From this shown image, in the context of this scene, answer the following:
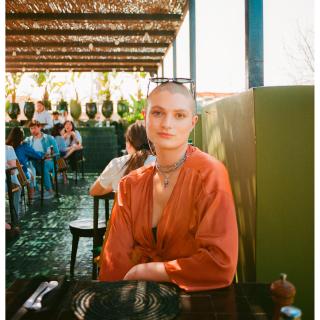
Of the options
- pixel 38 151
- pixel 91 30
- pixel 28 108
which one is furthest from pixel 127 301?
pixel 28 108

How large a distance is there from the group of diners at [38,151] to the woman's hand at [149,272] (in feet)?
14.1

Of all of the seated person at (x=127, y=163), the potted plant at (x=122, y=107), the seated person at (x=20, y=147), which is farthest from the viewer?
the potted plant at (x=122, y=107)

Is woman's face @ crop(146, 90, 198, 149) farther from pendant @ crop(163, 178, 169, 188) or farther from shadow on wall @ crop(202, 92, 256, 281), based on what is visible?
shadow on wall @ crop(202, 92, 256, 281)

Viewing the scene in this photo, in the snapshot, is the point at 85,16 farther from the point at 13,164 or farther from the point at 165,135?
the point at 165,135

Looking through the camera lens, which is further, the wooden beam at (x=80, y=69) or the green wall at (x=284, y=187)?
the wooden beam at (x=80, y=69)

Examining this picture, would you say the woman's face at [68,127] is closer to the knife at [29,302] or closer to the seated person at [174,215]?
the seated person at [174,215]

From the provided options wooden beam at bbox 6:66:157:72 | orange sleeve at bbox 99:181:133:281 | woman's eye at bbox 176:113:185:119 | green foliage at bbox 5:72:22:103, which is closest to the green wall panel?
woman's eye at bbox 176:113:185:119

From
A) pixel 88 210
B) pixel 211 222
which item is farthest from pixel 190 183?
pixel 88 210

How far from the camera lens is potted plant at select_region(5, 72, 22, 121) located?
13.1 m

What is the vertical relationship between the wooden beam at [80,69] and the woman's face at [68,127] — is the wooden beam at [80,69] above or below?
above

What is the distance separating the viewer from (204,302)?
1.33 m

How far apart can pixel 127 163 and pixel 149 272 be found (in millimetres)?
1683

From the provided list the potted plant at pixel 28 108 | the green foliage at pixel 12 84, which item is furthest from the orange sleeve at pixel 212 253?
the green foliage at pixel 12 84

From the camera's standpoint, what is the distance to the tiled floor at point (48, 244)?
3.85 meters
